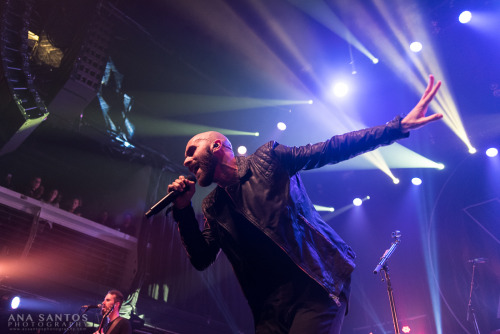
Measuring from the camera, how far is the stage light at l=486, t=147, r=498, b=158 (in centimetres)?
727

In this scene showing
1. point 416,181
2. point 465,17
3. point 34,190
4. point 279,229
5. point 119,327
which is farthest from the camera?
point 416,181

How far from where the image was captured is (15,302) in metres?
4.95

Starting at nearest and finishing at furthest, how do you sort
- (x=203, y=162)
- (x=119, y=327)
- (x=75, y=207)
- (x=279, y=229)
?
(x=279, y=229) → (x=203, y=162) → (x=119, y=327) → (x=75, y=207)

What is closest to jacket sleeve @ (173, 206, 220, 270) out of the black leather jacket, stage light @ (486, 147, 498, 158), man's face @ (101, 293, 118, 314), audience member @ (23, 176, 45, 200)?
the black leather jacket

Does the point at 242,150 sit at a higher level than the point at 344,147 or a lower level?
higher

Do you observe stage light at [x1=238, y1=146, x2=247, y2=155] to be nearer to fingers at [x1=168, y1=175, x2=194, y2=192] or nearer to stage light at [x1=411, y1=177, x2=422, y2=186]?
stage light at [x1=411, y1=177, x2=422, y2=186]

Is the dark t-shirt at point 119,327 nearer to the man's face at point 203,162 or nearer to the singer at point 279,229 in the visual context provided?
the singer at point 279,229

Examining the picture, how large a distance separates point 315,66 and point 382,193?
3.89m

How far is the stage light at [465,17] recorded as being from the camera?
243 inches

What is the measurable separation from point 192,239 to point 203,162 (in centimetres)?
51

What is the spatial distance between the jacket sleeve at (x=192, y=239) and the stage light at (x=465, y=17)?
6.47 metres

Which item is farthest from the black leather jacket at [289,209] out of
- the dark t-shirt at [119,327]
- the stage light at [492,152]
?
the stage light at [492,152]

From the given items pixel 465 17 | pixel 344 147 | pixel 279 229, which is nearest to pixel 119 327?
pixel 279 229

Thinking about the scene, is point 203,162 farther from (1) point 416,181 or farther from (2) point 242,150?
(1) point 416,181
